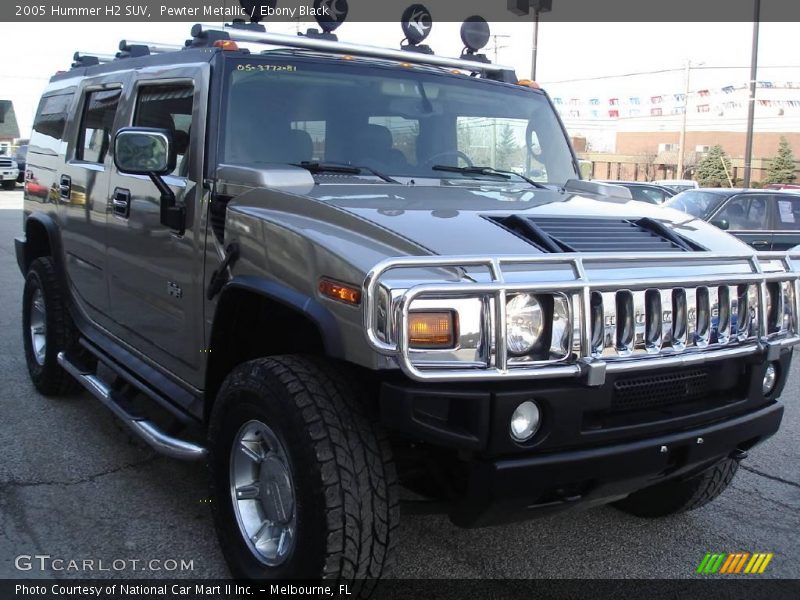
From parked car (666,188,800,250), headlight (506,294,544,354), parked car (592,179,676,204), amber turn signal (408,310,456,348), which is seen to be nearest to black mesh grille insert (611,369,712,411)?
headlight (506,294,544,354)

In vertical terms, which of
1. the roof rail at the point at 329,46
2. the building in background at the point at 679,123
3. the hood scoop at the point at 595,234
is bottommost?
the hood scoop at the point at 595,234

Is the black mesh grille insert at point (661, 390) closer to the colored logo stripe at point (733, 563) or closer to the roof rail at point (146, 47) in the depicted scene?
the colored logo stripe at point (733, 563)

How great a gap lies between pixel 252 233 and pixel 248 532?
42.9 inches

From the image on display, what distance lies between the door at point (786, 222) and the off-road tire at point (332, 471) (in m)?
9.94

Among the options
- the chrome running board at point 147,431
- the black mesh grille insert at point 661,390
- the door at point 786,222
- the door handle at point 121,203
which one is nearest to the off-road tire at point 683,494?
the black mesh grille insert at point 661,390

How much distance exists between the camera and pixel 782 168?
1875 inches

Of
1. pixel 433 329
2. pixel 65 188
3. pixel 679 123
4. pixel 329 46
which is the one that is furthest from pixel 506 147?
pixel 679 123

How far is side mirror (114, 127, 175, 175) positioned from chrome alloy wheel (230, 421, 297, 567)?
3.85 ft

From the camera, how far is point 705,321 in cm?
268

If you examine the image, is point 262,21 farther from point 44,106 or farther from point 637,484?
point 637,484

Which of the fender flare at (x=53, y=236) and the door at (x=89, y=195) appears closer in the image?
the door at (x=89, y=195)

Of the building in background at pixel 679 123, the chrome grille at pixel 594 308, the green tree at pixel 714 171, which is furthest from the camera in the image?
the building in background at pixel 679 123

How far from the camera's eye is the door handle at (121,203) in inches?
158

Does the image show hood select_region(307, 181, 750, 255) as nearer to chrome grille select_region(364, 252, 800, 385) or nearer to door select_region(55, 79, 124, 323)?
chrome grille select_region(364, 252, 800, 385)
